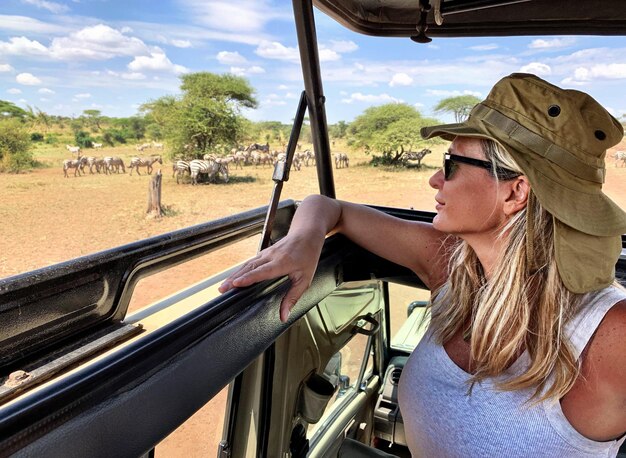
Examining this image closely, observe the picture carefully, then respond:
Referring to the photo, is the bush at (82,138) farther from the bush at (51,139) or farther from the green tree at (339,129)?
the green tree at (339,129)

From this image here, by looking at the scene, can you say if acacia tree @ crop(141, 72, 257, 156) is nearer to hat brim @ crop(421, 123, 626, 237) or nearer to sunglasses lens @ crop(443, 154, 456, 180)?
sunglasses lens @ crop(443, 154, 456, 180)

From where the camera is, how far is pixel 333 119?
2.46 meters

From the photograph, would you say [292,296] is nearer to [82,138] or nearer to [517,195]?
[517,195]

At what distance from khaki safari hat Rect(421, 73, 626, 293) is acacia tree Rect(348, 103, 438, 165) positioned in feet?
4.80

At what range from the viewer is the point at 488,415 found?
4.22 feet

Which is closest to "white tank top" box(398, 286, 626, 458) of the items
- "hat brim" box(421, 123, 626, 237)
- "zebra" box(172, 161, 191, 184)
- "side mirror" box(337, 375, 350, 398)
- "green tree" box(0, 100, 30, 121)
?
"hat brim" box(421, 123, 626, 237)

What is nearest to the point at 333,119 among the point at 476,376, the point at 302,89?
the point at 302,89

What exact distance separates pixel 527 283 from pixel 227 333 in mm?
776

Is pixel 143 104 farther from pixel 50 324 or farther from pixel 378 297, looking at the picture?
pixel 50 324

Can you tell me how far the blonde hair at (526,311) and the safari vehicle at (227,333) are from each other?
478 mm

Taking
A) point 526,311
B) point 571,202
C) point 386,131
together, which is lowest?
point 526,311

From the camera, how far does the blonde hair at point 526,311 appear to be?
47.8 inches

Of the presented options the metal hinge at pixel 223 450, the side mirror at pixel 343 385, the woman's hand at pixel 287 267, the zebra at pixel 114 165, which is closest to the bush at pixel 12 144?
the woman's hand at pixel 287 267

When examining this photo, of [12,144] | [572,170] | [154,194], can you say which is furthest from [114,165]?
[572,170]
